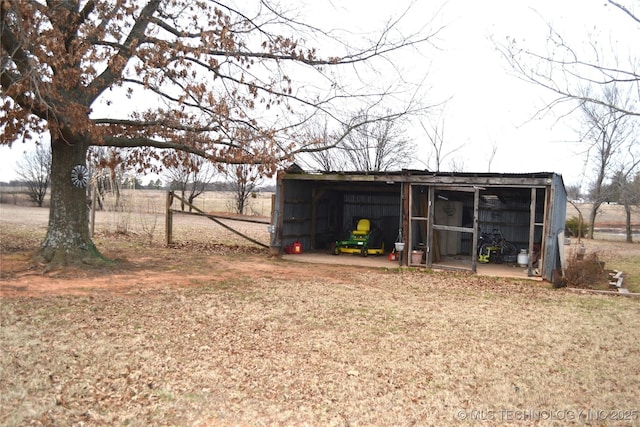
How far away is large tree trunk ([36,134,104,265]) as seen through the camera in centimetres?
1095

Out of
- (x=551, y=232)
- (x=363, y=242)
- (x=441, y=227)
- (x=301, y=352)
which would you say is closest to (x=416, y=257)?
(x=441, y=227)

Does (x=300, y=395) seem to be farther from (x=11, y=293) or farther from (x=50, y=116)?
(x=50, y=116)

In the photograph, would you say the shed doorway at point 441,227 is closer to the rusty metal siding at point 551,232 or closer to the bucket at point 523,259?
the bucket at point 523,259

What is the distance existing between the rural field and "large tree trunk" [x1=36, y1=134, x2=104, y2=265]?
64 centimetres

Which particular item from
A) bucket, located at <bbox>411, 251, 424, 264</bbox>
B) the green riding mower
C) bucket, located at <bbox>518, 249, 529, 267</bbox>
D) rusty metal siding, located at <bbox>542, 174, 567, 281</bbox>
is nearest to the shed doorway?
bucket, located at <bbox>411, 251, 424, 264</bbox>

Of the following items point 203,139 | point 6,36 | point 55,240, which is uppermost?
point 6,36

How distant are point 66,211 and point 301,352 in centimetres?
749

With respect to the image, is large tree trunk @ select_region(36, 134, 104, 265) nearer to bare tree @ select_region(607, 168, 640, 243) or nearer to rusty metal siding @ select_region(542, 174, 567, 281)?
rusty metal siding @ select_region(542, 174, 567, 281)

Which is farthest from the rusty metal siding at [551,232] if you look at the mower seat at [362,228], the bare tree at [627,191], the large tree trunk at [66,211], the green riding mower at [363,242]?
the bare tree at [627,191]

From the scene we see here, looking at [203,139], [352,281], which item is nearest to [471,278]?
[352,281]

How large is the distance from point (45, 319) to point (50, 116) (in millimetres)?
4873

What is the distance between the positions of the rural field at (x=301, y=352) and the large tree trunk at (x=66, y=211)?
64 centimetres

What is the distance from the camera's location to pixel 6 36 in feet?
29.5

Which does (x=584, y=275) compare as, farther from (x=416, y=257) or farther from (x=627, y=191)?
(x=627, y=191)
